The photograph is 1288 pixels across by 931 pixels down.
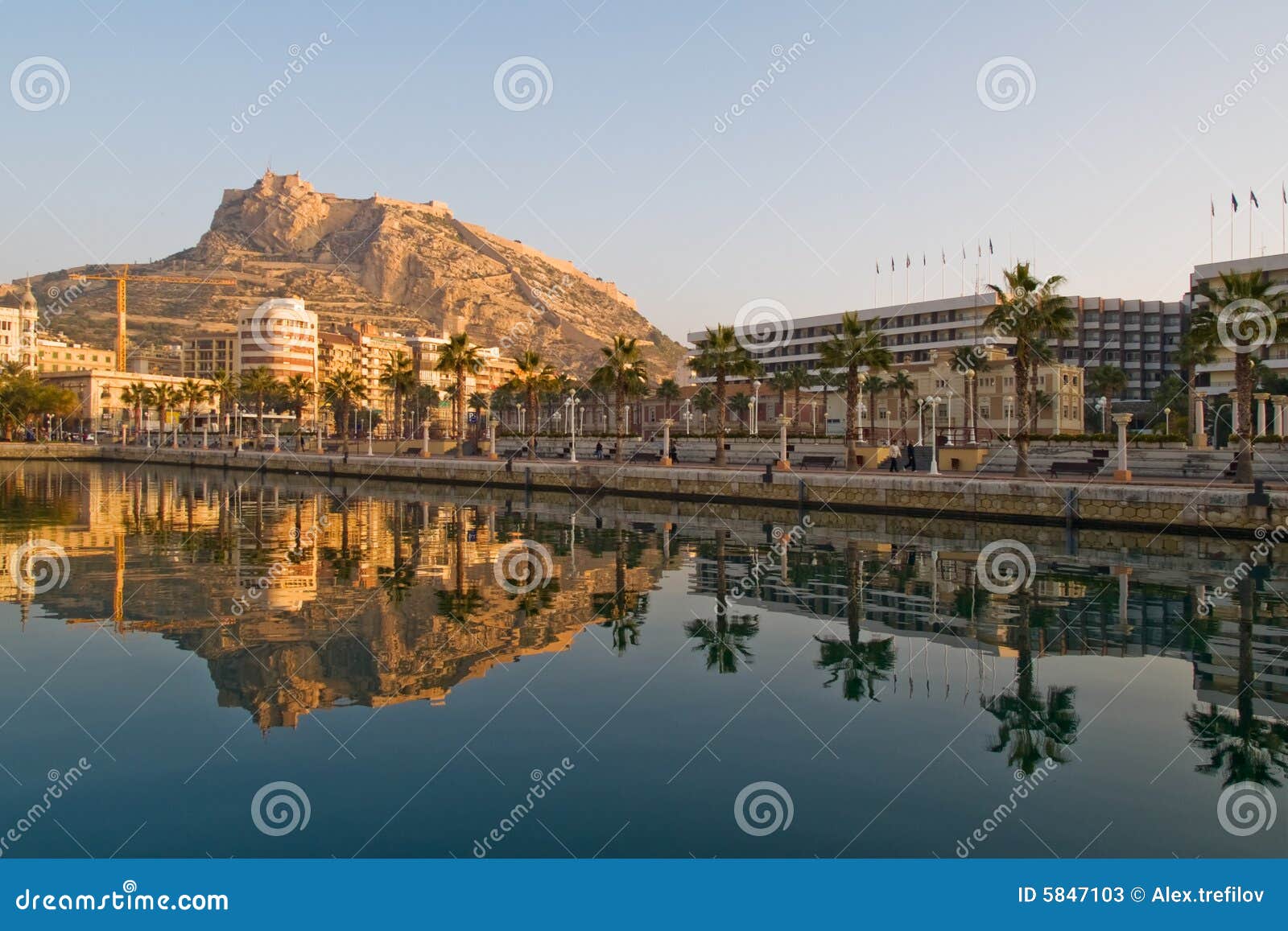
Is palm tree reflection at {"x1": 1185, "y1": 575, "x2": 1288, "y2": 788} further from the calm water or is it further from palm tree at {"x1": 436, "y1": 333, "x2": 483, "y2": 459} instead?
palm tree at {"x1": 436, "y1": 333, "x2": 483, "y2": 459}

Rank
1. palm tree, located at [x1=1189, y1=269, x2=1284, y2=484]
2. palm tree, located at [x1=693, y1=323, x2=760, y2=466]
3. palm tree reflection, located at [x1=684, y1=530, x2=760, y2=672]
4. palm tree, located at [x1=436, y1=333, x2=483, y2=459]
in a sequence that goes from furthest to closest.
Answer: palm tree, located at [x1=436, y1=333, x2=483, y2=459] → palm tree, located at [x1=693, y1=323, x2=760, y2=466] → palm tree, located at [x1=1189, y1=269, x2=1284, y2=484] → palm tree reflection, located at [x1=684, y1=530, x2=760, y2=672]

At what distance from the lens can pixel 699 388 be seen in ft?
350

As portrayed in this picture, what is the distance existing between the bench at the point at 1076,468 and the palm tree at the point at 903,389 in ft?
108

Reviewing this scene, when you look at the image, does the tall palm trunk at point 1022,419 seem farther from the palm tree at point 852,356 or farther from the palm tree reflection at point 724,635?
the palm tree reflection at point 724,635

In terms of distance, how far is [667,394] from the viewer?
365 ft

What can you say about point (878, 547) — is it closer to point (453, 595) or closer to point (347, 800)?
point (453, 595)

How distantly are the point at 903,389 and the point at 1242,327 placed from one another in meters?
48.6

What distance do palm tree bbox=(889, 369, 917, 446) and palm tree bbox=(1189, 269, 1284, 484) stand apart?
4421 centimetres

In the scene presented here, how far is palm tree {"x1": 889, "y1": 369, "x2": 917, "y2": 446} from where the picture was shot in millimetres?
82688

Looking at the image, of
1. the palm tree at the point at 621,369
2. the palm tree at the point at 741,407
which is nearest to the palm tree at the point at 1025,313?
the palm tree at the point at 621,369

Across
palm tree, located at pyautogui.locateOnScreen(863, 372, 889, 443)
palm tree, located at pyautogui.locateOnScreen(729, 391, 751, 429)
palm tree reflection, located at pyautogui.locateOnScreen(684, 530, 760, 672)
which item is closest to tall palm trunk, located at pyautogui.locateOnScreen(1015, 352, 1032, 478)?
palm tree reflection, located at pyautogui.locateOnScreen(684, 530, 760, 672)

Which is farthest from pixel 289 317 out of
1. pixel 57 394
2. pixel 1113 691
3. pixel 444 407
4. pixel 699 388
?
pixel 1113 691

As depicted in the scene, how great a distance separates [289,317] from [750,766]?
181394mm

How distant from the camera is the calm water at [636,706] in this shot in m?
8.79
